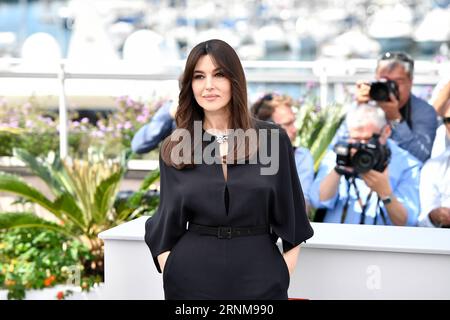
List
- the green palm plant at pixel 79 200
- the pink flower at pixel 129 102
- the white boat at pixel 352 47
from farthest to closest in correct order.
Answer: the white boat at pixel 352 47 → the pink flower at pixel 129 102 → the green palm plant at pixel 79 200

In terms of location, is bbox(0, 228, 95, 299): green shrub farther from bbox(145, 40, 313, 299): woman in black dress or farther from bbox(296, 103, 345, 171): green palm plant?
bbox(145, 40, 313, 299): woman in black dress

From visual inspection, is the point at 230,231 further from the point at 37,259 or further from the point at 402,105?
the point at 37,259

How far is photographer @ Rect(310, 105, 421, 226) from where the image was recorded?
14.5ft

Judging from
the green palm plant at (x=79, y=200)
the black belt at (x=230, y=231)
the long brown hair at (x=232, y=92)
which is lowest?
the green palm plant at (x=79, y=200)

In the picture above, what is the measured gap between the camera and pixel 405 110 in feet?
17.4

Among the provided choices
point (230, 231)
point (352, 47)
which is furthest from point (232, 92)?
point (352, 47)

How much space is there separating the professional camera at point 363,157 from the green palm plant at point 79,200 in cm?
197

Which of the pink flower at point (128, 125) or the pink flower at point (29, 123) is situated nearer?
the pink flower at point (128, 125)

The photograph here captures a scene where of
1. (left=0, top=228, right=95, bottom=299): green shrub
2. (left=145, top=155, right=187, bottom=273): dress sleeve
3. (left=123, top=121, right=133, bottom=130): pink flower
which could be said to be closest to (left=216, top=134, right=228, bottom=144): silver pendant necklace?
(left=145, top=155, right=187, bottom=273): dress sleeve

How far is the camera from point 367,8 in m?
31.9

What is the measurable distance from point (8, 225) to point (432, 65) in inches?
145

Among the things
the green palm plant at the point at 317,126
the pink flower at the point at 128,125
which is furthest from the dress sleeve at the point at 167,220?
the pink flower at the point at 128,125

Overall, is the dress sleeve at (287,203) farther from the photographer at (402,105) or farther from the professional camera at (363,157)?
the photographer at (402,105)

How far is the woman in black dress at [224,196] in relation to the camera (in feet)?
9.02
